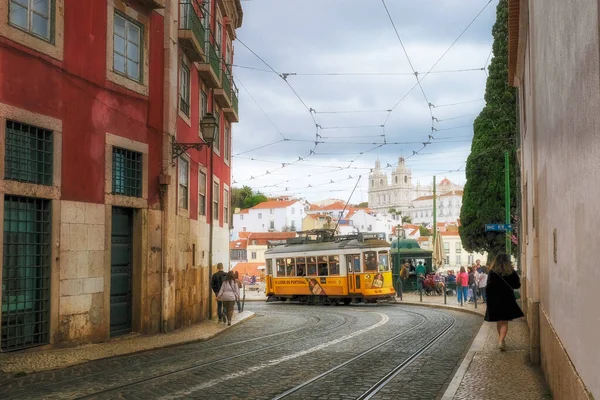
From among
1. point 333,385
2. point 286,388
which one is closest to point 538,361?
point 333,385

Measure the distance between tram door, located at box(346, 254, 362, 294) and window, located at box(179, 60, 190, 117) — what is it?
12.6 m

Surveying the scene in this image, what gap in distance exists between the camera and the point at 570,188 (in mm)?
5293

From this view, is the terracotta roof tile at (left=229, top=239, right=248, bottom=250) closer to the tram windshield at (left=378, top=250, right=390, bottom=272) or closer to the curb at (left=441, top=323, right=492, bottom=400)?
the tram windshield at (left=378, top=250, right=390, bottom=272)

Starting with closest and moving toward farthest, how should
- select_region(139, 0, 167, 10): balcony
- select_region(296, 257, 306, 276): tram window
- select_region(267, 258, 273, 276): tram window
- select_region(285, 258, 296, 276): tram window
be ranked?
select_region(139, 0, 167, 10): balcony < select_region(296, 257, 306, 276): tram window < select_region(285, 258, 296, 276): tram window < select_region(267, 258, 273, 276): tram window

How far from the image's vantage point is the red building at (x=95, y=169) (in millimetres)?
11234

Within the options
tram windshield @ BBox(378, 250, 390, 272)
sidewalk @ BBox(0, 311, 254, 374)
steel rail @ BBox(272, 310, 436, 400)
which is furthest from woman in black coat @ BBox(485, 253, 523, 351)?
tram windshield @ BBox(378, 250, 390, 272)

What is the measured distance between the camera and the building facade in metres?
4.04

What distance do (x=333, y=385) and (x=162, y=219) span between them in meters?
7.65

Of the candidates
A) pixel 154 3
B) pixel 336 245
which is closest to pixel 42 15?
pixel 154 3

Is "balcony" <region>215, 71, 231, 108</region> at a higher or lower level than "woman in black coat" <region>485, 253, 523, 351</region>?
higher

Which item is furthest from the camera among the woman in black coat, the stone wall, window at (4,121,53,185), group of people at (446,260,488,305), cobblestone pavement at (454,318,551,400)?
group of people at (446,260,488,305)

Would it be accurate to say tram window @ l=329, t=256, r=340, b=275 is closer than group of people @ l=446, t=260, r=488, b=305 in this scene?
No

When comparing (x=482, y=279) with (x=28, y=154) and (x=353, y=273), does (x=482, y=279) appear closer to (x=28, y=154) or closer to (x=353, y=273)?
(x=353, y=273)

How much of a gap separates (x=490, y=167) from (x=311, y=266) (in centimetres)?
1359
